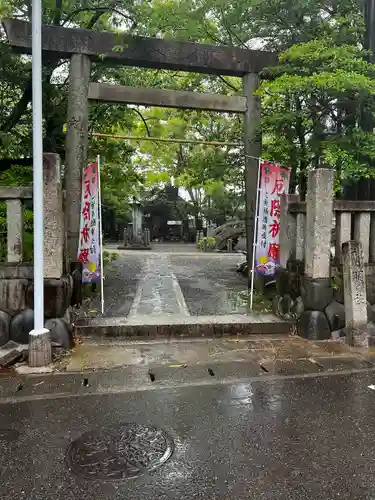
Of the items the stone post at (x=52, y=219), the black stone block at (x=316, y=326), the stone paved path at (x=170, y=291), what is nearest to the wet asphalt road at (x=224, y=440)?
the black stone block at (x=316, y=326)

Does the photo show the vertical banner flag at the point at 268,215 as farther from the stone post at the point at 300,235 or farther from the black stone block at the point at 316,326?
the black stone block at the point at 316,326

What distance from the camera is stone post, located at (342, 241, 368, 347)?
608cm

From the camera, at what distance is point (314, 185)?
6.30m

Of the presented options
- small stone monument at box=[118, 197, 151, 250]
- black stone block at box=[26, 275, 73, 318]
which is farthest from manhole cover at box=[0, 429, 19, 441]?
small stone monument at box=[118, 197, 151, 250]

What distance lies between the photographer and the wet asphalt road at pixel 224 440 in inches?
108

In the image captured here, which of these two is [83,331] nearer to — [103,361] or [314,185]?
[103,361]

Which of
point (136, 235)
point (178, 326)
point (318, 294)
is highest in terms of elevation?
point (136, 235)

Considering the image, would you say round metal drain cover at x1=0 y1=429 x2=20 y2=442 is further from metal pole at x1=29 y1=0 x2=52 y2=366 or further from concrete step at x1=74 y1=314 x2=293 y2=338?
concrete step at x1=74 y1=314 x2=293 y2=338

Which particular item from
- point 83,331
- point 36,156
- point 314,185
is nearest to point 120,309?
point 83,331

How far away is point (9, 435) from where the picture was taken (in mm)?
3475

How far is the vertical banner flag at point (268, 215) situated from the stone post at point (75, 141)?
3.72 metres

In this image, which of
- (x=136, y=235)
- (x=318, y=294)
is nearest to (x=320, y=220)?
(x=318, y=294)

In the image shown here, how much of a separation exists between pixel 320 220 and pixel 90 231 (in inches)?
159

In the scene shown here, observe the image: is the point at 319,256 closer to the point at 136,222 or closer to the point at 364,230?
the point at 364,230
